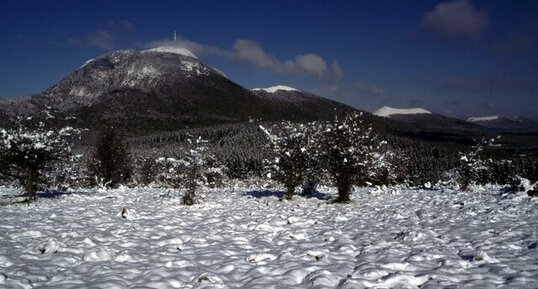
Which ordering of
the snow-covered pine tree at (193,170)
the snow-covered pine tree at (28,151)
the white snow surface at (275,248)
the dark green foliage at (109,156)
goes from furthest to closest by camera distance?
the dark green foliage at (109,156), the snow-covered pine tree at (193,170), the snow-covered pine tree at (28,151), the white snow surface at (275,248)

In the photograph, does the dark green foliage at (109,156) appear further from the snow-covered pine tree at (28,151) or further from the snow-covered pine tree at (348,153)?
the snow-covered pine tree at (348,153)

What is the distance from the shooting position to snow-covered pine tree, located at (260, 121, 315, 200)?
21156mm

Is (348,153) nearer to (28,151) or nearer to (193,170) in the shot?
(193,170)

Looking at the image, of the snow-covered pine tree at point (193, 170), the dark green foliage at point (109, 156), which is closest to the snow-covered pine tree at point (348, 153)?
the snow-covered pine tree at point (193, 170)

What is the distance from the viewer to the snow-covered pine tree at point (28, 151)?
1862 centimetres

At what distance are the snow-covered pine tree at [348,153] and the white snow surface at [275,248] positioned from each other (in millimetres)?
3335

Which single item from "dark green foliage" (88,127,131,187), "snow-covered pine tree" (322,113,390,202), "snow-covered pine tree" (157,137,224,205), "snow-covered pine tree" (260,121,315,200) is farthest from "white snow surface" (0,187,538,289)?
"dark green foliage" (88,127,131,187)

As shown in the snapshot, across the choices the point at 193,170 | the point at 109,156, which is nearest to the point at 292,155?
the point at 193,170

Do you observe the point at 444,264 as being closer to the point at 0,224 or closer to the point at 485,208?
the point at 485,208

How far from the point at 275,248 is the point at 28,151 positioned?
1466cm

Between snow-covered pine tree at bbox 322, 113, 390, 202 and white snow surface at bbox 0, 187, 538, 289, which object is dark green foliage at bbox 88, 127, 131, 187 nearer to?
white snow surface at bbox 0, 187, 538, 289

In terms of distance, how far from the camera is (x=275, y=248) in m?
9.93

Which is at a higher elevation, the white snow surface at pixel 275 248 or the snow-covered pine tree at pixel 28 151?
the snow-covered pine tree at pixel 28 151

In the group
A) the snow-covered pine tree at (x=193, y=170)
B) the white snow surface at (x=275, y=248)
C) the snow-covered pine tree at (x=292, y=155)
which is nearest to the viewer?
the white snow surface at (x=275, y=248)
